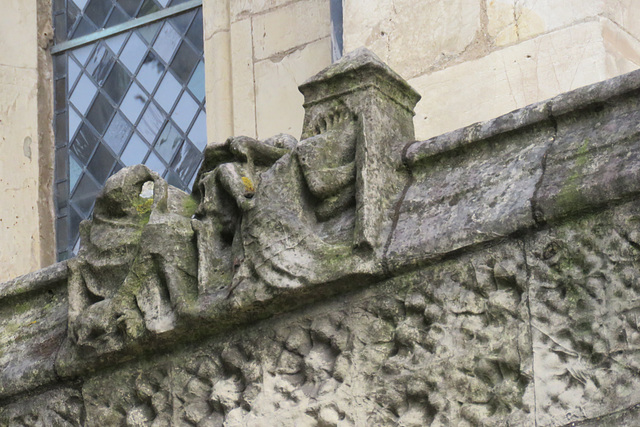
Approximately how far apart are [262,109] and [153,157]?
1.01 meters

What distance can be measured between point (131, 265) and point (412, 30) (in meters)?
1.89

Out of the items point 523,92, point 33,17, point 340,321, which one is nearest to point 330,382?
point 340,321

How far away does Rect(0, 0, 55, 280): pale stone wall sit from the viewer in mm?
8836

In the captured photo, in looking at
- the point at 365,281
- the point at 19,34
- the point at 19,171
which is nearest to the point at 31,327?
the point at 365,281

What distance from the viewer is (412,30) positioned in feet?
22.2

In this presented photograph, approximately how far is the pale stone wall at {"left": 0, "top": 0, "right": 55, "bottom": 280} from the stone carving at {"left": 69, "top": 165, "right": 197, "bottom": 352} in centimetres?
297

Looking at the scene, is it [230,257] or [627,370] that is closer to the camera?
[627,370]

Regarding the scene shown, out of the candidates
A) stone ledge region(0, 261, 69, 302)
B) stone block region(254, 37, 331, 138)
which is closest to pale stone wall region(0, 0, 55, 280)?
stone block region(254, 37, 331, 138)

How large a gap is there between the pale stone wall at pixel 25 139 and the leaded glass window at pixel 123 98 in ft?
0.27

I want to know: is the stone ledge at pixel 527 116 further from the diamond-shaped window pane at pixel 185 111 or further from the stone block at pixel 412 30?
the diamond-shaped window pane at pixel 185 111

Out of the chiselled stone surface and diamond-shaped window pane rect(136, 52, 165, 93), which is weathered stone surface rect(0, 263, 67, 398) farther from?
diamond-shaped window pane rect(136, 52, 165, 93)

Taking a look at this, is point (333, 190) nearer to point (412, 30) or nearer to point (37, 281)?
point (37, 281)

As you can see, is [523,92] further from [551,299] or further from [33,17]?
[33,17]

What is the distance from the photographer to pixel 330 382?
5.07 m
